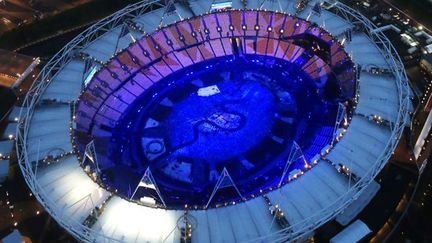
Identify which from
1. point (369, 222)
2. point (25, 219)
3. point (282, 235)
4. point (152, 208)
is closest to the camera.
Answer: point (282, 235)

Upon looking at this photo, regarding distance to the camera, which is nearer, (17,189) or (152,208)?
(152,208)

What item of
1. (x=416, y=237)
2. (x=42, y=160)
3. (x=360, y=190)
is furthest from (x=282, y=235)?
(x=42, y=160)

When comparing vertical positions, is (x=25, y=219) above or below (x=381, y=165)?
below

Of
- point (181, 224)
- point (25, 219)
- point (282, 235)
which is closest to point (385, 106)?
point (282, 235)

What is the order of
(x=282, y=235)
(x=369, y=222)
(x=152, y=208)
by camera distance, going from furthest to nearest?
(x=369, y=222)
(x=152, y=208)
(x=282, y=235)

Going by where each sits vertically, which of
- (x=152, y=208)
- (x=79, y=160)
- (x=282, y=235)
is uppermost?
(x=79, y=160)

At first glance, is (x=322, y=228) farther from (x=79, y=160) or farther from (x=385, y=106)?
(x=79, y=160)

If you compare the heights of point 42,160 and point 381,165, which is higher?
point 42,160

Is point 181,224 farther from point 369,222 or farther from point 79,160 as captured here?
point 369,222

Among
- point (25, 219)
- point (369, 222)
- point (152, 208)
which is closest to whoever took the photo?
point (152, 208)
